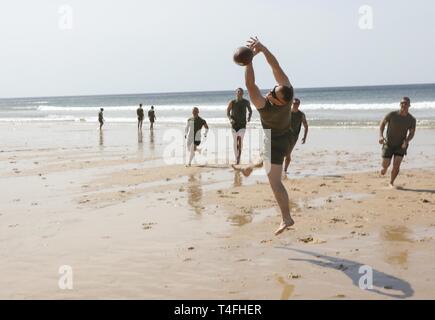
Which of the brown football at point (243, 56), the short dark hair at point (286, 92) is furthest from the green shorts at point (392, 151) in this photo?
the brown football at point (243, 56)

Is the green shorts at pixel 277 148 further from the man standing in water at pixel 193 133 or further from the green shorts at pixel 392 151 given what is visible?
the man standing in water at pixel 193 133

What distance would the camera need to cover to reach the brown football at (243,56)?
5.30 m

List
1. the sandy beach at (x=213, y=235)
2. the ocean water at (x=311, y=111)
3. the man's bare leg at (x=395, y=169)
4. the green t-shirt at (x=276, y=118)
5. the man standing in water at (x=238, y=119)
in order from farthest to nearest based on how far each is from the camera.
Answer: the ocean water at (x=311, y=111) < the man standing in water at (x=238, y=119) < the man's bare leg at (x=395, y=169) < the green t-shirt at (x=276, y=118) < the sandy beach at (x=213, y=235)

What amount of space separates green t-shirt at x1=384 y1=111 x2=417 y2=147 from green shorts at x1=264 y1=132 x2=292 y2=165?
4.25 meters

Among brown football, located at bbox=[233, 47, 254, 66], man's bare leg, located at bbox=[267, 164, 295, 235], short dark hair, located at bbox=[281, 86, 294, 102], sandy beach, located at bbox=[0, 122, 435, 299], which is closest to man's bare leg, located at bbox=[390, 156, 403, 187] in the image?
sandy beach, located at bbox=[0, 122, 435, 299]

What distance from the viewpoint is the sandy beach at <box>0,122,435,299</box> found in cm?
446

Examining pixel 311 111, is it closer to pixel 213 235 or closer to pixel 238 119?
pixel 238 119

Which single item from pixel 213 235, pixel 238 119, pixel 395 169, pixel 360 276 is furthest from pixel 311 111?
pixel 360 276

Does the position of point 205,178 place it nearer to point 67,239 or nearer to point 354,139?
point 67,239

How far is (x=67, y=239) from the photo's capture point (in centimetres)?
603

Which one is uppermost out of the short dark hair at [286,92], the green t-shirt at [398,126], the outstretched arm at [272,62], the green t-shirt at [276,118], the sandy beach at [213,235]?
the outstretched arm at [272,62]

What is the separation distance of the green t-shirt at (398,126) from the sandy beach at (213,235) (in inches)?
35.4

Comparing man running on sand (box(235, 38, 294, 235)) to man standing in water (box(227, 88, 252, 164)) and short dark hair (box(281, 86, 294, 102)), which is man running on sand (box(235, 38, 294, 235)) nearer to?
short dark hair (box(281, 86, 294, 102))
